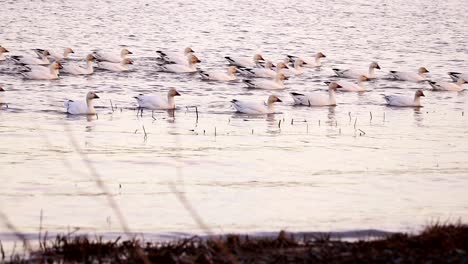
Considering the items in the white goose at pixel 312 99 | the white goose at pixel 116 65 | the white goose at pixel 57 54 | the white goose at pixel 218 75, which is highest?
the white goose at pixel 57 54

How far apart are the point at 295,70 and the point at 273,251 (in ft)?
67.9

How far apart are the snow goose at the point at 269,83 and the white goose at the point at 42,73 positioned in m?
4.44

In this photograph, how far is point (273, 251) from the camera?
26.8 ft

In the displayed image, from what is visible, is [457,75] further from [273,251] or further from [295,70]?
[273,251]

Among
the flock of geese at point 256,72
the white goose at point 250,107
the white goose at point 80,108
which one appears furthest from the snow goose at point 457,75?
the white goose at point 80,108

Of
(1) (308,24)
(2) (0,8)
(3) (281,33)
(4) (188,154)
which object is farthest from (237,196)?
(2) (0,8)

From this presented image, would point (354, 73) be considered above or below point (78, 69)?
above

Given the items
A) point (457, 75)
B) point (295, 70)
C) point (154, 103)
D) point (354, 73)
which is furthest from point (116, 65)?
point (457, 75)

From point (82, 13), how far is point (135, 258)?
4041cm

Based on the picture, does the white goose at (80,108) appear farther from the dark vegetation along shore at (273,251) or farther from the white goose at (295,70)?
the dark vegetation along shore at (273,251)

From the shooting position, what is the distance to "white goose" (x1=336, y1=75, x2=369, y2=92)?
2498 cm

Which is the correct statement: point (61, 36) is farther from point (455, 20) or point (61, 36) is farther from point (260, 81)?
point (455, 20)

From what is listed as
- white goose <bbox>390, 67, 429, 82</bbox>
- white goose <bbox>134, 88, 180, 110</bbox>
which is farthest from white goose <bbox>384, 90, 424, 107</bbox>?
white goose <bbox>390, 67, 429, 82</bbox>

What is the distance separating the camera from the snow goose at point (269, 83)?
83.4ft
